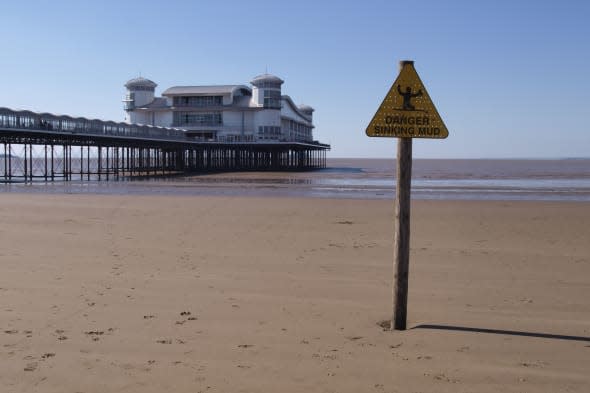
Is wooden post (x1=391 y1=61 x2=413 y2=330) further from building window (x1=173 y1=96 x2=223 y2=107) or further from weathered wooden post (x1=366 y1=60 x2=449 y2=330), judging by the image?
building window (x1=173 y1=96 x2=223 y2=107)

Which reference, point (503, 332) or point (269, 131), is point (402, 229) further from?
point (269, 131)

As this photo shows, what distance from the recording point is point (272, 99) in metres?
62.3

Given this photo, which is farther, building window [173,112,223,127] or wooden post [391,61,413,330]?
building window [173,112,223,127]

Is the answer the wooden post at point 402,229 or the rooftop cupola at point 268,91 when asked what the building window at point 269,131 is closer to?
the rooftop cupola at point 268,91

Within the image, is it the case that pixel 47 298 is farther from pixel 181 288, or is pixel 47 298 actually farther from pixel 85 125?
pixel 85 125

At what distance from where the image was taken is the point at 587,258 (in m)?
9.05

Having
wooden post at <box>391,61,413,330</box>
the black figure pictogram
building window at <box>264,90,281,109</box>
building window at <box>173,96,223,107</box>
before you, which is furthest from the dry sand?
building window at <box>173,96,223,107</box>

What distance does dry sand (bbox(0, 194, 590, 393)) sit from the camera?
4.25 m

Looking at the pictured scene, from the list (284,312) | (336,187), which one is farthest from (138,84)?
(284,312)

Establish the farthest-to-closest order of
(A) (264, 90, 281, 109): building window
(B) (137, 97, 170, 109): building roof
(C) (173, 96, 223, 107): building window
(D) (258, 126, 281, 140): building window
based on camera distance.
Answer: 1. (B) (137, 97, 170, 109): building roof
2. (C) (173, 96, 223, 107): building window
3. (A) (264, 90, 281, 109): building window
4. (D) (258, 126, 281, 140): building window

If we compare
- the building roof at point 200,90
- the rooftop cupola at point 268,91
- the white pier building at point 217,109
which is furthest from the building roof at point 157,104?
the rooftop cupola at point 268,91

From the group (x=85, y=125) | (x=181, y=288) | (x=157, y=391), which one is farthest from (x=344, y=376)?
(x=85, y=125)

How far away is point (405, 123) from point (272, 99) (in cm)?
5797

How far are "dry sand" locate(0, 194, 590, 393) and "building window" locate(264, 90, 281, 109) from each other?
2020 inches
